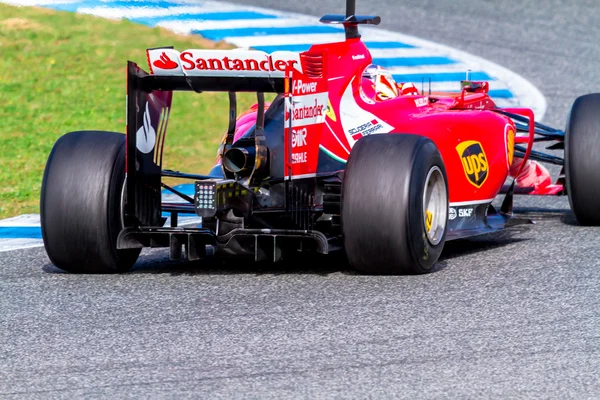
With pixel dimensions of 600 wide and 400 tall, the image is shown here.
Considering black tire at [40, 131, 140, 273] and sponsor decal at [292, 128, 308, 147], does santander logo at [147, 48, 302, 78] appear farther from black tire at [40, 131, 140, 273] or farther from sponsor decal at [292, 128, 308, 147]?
black tire at [40, 131, 140, 273]

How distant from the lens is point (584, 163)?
8.45 meters

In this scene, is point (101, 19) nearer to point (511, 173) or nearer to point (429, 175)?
point (511, 173)

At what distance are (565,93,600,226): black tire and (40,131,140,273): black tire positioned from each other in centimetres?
335

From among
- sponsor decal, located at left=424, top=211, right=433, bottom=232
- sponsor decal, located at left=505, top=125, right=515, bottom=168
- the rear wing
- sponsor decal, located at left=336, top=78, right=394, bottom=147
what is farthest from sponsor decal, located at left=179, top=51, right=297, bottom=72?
sponsor decal, located at left=505, top=125, right=515, bottom=168

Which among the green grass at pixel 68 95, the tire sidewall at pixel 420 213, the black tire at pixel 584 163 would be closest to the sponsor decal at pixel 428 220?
the tire sidewall at pixel 420 213

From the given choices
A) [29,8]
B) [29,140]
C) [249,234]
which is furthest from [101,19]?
[249,234]

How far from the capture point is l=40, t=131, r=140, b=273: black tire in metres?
6.80

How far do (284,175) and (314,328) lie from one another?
143 centimetres

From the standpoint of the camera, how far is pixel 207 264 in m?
7.43

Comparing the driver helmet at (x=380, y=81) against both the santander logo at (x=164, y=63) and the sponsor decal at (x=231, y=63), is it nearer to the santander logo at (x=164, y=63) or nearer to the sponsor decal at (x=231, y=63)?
the sponsor decal at (x=231, y=63)

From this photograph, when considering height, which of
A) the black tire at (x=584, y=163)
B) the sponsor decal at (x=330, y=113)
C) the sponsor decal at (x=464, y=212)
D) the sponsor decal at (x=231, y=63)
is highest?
the sponsor decal at (x=231, y=63)

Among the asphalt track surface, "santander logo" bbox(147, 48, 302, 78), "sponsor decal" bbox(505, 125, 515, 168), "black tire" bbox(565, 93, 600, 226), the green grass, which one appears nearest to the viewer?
the asphalt track surface

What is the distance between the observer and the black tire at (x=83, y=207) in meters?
6.80

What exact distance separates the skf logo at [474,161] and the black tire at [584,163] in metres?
0.98
